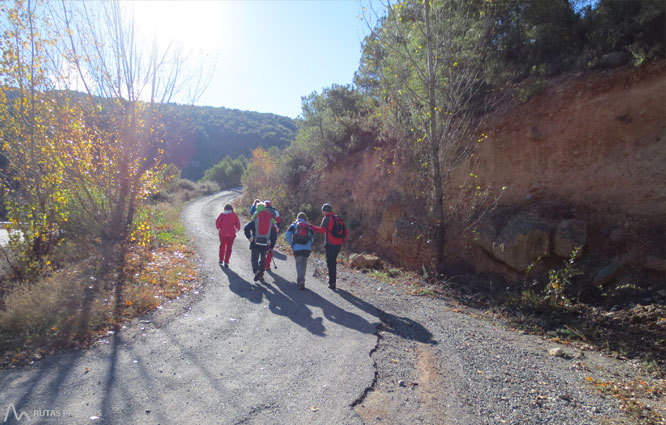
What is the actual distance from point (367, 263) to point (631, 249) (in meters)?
6.49

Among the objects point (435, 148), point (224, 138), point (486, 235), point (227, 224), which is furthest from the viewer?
point (224, 138)

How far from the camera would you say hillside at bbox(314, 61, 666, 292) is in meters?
7.65

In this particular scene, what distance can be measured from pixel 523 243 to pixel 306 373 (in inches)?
257

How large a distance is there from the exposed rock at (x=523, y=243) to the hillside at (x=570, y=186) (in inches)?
0.9

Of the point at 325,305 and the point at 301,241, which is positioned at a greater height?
the point at 301,241

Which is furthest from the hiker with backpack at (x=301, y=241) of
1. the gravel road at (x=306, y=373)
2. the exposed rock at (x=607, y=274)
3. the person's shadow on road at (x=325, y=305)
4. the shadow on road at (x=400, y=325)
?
the exposed rock at (x=607, y=274)

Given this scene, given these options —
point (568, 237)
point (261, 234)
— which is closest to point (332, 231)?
point (261, 234)

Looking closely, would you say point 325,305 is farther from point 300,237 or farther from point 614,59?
point 614,59

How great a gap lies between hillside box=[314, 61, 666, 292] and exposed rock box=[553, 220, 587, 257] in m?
0.02

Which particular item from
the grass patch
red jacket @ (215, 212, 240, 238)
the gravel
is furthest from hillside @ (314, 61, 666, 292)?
the grass patch

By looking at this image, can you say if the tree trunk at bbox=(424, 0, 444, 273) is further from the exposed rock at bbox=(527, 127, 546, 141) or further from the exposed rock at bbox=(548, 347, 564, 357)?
the exposed rock at bbox=(548, 347, 564, 357)

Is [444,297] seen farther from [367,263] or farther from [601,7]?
[601,7]

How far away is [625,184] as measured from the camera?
8.06 m

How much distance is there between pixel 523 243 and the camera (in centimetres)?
853
